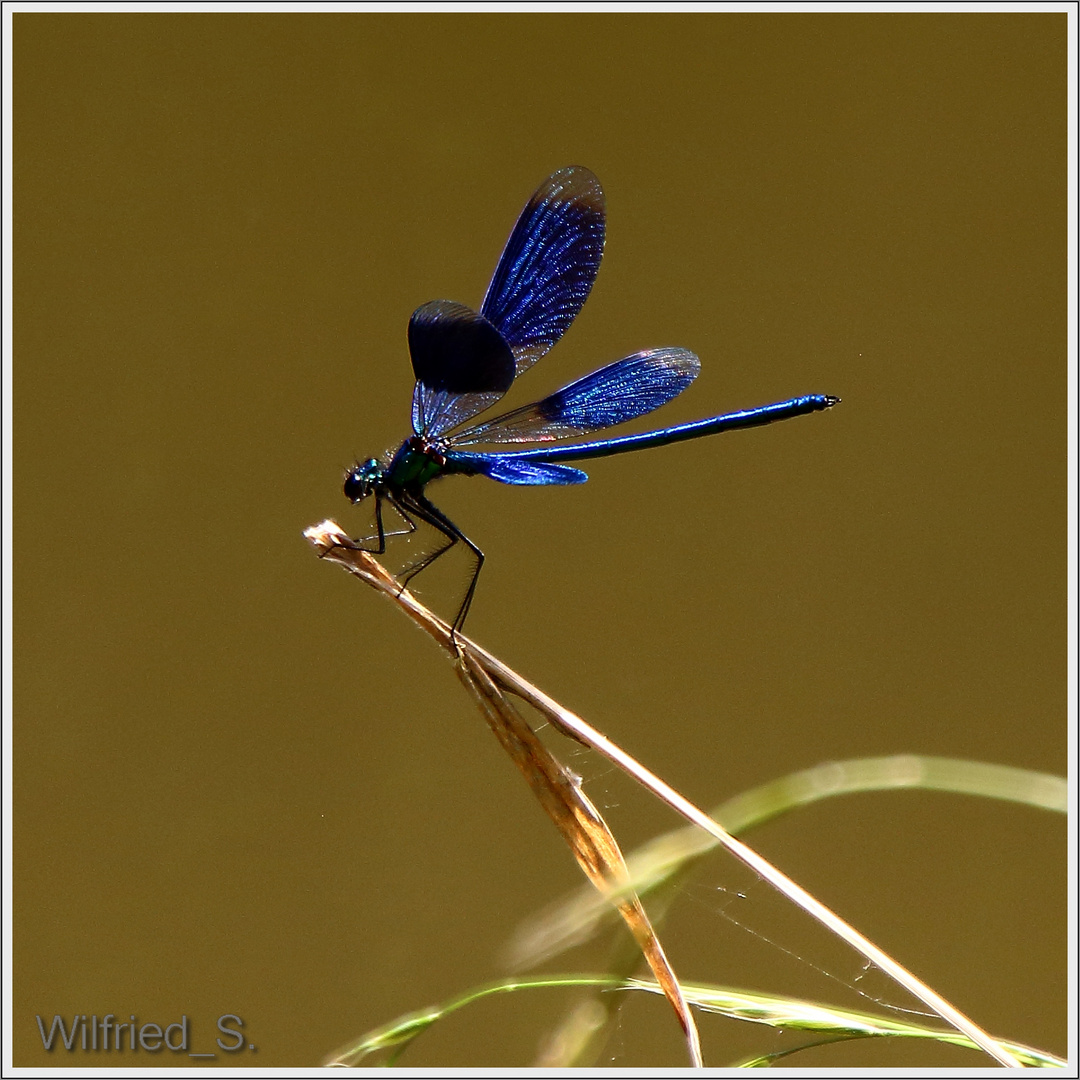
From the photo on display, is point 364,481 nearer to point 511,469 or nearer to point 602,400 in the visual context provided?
point 511,469

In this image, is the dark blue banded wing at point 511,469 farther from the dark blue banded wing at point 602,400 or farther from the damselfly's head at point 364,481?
the damselfly's head at point 364,481

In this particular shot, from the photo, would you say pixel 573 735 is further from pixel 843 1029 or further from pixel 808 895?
pixel 843 1029

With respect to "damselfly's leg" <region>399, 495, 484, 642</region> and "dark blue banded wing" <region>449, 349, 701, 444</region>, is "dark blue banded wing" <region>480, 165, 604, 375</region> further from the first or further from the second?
"damselfly's leg" <region>399, 495, 484, 642</region>

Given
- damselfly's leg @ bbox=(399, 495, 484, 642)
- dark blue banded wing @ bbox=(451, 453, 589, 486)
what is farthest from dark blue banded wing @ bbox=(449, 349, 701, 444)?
damselfly's leg @ bbox=(399, 495, 484, 642)

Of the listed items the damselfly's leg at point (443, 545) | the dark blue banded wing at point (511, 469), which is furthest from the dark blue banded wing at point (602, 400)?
the damselfly's leg at point (443, 545)

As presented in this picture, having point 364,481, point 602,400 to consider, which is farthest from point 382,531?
point 602,400

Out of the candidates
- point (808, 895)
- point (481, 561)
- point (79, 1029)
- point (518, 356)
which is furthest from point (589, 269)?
point (79, 1029)
